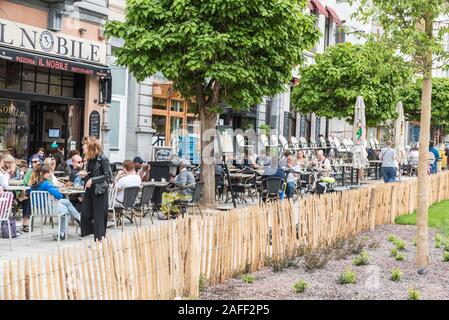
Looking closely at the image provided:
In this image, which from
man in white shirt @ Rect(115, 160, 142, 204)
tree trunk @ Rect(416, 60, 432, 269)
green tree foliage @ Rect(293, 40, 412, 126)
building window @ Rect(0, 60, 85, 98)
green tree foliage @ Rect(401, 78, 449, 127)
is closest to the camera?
tree trunk @ Rect(416, 60, 432, 269)

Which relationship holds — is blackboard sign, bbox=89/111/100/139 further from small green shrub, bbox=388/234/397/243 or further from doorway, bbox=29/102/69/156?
small green shrub, bbox=388/234/397/243

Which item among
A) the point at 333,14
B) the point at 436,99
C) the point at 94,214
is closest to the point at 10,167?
the point at 94,214

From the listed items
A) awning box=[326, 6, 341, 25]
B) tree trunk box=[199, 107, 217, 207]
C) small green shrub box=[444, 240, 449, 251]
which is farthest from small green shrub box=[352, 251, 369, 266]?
awning box=[326, 6, 341, 25]

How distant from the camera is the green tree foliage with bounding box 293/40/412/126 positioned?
981 inches

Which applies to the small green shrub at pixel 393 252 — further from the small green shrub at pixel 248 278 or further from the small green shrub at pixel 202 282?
the small green shrub at pixel 202 282

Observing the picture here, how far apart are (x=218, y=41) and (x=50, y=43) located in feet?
23.9

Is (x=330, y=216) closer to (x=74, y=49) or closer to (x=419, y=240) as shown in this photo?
(x=419, y=240)

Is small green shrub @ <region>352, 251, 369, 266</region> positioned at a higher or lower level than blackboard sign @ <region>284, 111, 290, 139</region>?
lower

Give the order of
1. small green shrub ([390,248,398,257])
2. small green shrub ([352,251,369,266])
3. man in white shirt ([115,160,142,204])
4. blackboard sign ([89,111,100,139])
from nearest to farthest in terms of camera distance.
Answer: small green shrub ([352,251,369,266]) < small green shrub ([390,248,398,257]) < man in white shirt ([115,160,142,204]) < blackboard sign ([89,111,100,139])

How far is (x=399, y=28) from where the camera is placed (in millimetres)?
9383

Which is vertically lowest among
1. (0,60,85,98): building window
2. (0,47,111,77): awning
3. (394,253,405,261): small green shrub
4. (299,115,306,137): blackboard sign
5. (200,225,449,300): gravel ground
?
(200,225,449,300): gravel ground

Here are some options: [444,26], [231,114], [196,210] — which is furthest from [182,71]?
[231,114]

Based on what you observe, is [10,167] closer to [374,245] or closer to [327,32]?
[374,245]

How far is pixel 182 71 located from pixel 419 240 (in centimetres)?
783
